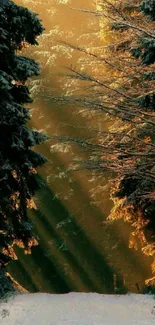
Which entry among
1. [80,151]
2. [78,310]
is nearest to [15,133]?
[80,151]

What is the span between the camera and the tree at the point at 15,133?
34.2 ft

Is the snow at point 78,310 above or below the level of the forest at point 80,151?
below

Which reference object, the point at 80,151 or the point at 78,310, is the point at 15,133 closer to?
the point at 80,151

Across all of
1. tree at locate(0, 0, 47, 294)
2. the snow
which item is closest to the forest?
tree at locate(0, 0, 47, 294)

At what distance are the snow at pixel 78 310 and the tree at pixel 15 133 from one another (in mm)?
A: 1528

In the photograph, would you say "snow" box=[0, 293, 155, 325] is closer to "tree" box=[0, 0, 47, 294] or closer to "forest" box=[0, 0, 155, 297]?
"forest" box=[0, 0, 155, 297]

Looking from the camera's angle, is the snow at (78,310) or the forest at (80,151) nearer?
the forest at (80,151)

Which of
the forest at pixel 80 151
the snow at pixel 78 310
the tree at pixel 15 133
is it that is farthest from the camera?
the tree at pixel 15 133

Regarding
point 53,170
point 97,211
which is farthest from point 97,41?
point 97,211

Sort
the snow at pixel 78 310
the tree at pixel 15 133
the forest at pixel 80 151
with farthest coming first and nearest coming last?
the tree at pixel 15 133 < the snow at pixel 78 310 < the forest at pixel 80 151

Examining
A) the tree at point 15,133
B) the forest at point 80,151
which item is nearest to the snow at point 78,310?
the forest at point 80,151

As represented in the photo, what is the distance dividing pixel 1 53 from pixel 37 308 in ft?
→ 20.6

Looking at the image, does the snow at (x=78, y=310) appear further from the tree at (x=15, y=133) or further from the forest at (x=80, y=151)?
the tree at (x=15, y=133)

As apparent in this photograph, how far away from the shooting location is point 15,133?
1077cm
